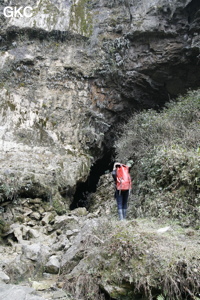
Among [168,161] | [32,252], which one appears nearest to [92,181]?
[168,161]

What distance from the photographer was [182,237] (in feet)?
12.3

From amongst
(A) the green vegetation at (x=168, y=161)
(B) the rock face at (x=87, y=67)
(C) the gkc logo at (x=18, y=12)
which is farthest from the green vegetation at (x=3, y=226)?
(C) the gkc logo at (x=18, y=12)

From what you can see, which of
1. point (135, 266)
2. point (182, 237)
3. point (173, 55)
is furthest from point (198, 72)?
point (135, 266)

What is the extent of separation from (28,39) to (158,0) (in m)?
5.42

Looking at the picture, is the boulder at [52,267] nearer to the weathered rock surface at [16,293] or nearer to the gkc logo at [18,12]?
the weathered rock surface at [16,293]

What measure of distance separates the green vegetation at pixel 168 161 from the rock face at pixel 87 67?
2.23 m

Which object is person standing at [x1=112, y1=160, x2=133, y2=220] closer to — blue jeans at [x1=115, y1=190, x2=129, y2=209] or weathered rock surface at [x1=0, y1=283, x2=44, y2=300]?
blue jeans at [x1=115, y1=190, x2=129, y2=209]

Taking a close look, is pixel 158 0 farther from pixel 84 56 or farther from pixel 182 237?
pixel 182 237

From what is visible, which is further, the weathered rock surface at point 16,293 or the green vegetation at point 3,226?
the green vegetation at point 3,226

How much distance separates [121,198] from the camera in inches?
219

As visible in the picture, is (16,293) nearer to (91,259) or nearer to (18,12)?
(91,259)

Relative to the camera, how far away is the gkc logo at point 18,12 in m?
11.3

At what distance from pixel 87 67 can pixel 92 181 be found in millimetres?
5690

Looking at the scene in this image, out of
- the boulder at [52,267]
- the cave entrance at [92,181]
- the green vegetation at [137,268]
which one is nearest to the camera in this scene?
the green vegetation at [137,268]
